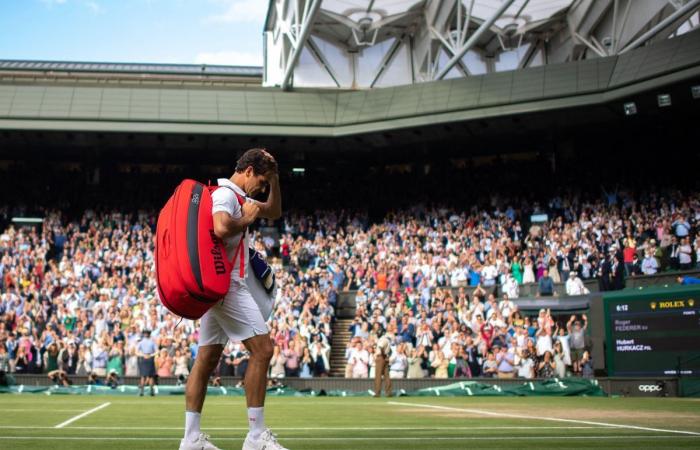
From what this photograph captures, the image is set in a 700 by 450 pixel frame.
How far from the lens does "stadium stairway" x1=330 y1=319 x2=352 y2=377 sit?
91.0ft

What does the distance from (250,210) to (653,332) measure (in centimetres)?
1636

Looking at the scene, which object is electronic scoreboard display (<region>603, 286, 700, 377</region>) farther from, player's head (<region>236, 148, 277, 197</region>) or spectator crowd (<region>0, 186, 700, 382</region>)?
player's head (<region>236, 148, 277, 197</region>)

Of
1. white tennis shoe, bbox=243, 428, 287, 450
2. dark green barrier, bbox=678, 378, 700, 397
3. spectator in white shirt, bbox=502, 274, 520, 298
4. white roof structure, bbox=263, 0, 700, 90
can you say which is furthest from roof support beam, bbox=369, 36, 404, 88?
white tennis shoe, bbox=243, 428, 287, 450

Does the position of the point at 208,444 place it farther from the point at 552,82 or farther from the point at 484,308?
the point at 552,82

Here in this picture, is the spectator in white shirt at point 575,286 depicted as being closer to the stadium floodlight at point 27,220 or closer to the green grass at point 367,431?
the green grass at point 367,431

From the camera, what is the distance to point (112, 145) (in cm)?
3862

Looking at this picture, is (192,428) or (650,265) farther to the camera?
(650,265)

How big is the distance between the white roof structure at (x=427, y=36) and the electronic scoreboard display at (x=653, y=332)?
64.0ft

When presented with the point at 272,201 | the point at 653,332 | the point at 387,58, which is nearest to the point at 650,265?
the point at 653,332

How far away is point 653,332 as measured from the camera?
19828mm

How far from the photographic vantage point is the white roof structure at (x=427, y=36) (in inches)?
1542

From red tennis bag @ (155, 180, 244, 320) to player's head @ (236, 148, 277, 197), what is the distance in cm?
43

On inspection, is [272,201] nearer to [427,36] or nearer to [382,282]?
[382,282]

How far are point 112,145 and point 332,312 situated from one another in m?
16.1
